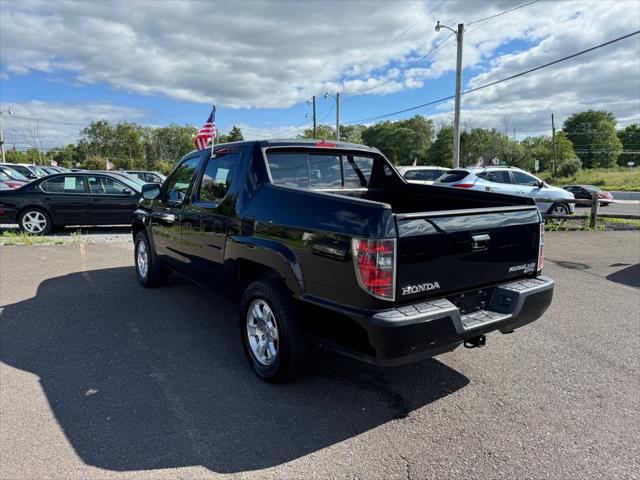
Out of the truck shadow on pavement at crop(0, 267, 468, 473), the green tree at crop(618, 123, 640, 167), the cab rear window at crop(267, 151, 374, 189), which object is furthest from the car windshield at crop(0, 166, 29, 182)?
the green tree at crop(618, 123, 640, 167)

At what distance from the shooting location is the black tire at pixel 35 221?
10.6 meters

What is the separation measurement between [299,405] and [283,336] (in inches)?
20.1

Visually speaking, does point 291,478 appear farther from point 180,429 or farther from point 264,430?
point 180,429

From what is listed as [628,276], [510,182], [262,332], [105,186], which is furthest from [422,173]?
[262,332]

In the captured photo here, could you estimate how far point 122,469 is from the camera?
97.7 inches

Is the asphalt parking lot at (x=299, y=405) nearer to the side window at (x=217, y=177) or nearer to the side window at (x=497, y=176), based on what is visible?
the side window at (x=217, y=177)

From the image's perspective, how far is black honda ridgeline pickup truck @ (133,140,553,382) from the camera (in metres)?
2.66

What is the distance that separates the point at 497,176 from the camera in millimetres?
14156

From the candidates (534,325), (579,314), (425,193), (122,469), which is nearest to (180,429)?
(122,469)

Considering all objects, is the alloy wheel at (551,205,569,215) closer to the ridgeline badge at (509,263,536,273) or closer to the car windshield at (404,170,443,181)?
the car windshield at (404,170,443,181)

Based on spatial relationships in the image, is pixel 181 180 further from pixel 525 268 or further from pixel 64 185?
pixel 64 185

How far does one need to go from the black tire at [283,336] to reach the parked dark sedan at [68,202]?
354 inches

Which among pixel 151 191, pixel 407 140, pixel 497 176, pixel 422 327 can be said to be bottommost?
pixel 422 327

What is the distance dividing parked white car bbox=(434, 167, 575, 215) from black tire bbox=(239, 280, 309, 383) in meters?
11.5
